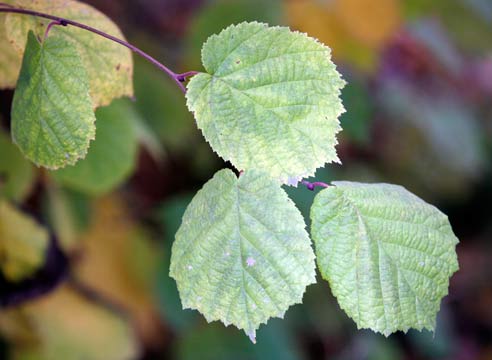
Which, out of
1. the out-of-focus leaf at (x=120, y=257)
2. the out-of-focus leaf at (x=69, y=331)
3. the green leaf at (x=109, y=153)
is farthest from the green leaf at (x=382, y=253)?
the out-of-focus leaf at (x=120, y=257)

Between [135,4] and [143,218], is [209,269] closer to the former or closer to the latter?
[143,218]

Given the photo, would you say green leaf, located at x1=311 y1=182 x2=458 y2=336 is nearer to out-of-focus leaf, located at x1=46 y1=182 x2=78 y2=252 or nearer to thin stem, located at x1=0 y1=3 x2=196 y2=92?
thin stem, located at x1=0 y1=3 x2=196 y2=92

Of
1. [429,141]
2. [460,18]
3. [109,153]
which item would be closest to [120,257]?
[109,153]

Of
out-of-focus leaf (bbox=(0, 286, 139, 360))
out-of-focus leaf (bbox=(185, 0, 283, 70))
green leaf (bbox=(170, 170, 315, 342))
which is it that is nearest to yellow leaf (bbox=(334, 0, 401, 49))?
out-of-focus leaf (bbox=(185, 0, 283, 70))

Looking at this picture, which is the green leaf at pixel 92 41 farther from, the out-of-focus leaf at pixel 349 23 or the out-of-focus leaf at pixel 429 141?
the out-of-focus leaf at pixel 429 141

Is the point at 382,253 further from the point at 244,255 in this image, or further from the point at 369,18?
the point at 369,18
